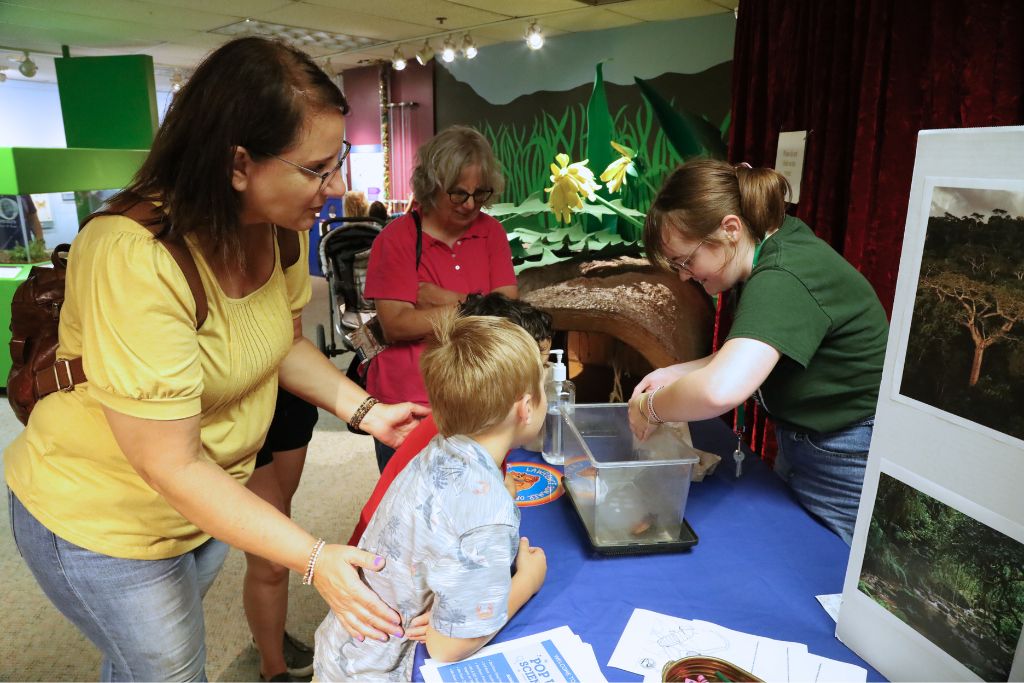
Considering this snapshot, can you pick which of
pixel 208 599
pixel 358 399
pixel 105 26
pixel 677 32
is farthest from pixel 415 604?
pixel 105 26

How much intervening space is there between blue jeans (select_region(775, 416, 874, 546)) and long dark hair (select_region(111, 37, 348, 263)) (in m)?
1.22

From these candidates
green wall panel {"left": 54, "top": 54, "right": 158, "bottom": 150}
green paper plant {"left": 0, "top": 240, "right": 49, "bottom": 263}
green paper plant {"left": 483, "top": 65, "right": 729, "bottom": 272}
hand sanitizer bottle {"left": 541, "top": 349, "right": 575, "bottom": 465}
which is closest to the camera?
hand sanitizer bottle {"left": 541, "top": 349, "right": 575, "bottom": 465}

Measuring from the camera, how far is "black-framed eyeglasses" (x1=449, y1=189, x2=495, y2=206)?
6.59 feet

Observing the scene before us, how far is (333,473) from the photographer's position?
3.50 meters

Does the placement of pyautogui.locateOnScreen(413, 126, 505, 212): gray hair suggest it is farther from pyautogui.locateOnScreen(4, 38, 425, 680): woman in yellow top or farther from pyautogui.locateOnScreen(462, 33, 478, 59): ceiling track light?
pyautogui.locateOnScreen(462, 33, 478, 59): ceiling track light

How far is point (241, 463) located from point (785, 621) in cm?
101

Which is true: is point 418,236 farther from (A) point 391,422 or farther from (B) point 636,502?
(B) point 636,502

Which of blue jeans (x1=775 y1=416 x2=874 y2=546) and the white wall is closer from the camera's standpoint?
blue jeans (x1=775 y1=416 x2=874 y2=546)

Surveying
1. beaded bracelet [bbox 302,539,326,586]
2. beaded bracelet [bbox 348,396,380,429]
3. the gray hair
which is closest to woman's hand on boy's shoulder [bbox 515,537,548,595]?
beaded bracelet [bbox 302,539,326,586]

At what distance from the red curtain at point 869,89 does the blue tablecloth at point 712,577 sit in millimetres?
1313

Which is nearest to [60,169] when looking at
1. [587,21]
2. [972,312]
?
[587,21]

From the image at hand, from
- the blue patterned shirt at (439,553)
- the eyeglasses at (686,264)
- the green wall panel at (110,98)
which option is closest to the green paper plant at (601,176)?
the eyeglasses at (686,264)

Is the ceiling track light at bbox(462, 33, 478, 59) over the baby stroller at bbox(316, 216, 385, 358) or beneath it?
over

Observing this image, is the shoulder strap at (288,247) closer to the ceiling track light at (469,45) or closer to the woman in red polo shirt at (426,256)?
the woman in red polo shirt at (426,256)
